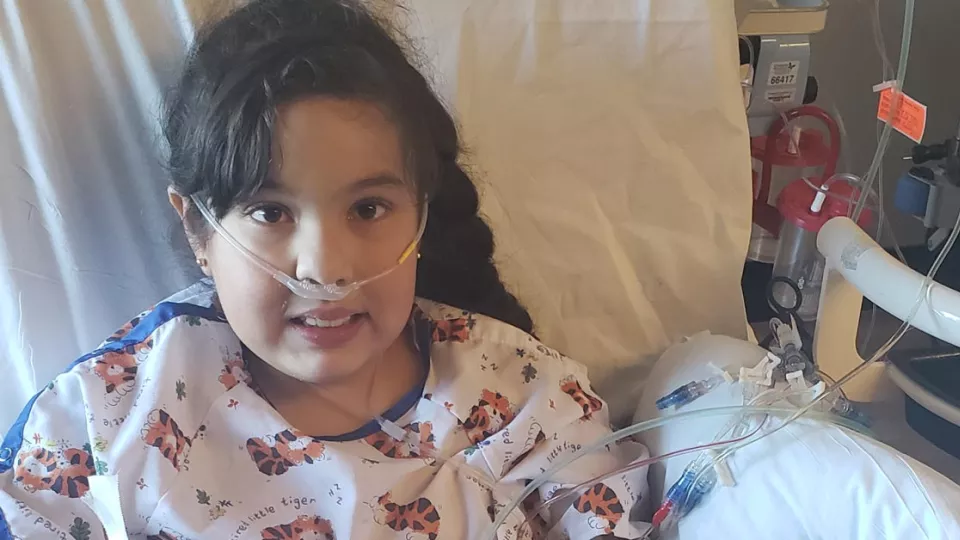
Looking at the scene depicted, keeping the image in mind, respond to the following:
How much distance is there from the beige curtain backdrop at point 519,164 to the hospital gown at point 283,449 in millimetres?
131

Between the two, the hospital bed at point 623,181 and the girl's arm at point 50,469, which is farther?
the hospital bed at point 623,181

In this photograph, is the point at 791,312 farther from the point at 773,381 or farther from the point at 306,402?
the point at 306,402

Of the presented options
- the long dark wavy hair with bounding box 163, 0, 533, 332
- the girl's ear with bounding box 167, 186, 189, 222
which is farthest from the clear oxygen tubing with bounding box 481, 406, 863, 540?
the girl's ear with bounding box 167, 186, 189, 222

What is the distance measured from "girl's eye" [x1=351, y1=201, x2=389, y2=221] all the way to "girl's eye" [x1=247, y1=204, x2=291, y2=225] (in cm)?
7

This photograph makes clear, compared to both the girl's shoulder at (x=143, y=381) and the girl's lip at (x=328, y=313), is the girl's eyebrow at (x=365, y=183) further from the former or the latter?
the girl's shoulder at (x=143, y=381)

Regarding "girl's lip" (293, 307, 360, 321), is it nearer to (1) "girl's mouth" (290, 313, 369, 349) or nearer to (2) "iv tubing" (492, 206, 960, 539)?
(1) "girl's mouth" (290, 313, 369, 349)

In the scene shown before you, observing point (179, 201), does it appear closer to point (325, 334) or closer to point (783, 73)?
point (325, 334)

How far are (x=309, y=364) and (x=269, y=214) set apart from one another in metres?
0.15

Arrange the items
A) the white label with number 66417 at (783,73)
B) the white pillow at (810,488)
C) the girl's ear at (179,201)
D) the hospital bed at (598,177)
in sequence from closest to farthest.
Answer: the white pillow at (810,488) → the girl's ear at (179,201) → the hospital bed at (598,177) → the white label with number 66417 at (783,73)

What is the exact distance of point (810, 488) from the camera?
907 mm

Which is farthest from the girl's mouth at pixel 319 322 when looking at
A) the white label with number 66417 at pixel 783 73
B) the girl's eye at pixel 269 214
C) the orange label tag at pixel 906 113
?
the white label with number 66417 at pixel 783 73

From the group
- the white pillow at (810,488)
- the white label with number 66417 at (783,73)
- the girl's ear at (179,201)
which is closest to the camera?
the white pillow at (810,488)

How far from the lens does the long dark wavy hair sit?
2.79 feet

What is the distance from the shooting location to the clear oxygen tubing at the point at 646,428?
974 millimetres
